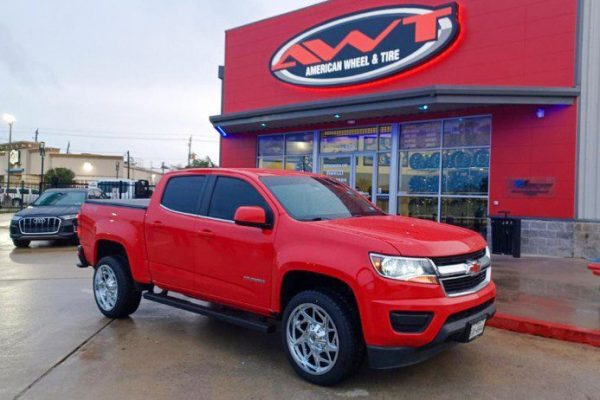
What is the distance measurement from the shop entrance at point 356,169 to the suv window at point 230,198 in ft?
31.7

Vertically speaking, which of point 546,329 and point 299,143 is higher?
point 299,143

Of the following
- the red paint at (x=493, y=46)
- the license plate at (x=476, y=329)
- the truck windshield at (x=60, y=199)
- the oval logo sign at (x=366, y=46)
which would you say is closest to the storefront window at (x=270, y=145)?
the red paint at (x=493, y=46)

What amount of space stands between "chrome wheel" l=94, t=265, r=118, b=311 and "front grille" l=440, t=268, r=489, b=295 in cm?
420

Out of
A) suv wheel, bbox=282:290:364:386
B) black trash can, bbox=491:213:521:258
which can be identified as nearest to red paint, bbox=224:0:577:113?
black trash can, bbox=491:213:521:258

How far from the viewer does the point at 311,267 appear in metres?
4.25

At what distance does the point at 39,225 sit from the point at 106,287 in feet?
27.7

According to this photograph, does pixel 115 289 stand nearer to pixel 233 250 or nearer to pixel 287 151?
pixel 233 250

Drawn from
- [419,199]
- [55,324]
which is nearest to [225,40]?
[419,199]

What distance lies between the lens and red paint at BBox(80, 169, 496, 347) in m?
3.90

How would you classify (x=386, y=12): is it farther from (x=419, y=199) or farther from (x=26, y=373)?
(x=26, y=373)

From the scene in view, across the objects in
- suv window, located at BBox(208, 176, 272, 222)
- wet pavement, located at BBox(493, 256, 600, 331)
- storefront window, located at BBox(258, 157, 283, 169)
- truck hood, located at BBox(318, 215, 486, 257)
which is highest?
storefront window, located at BBox(258, 157, 283, 169)

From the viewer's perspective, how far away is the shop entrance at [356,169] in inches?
601

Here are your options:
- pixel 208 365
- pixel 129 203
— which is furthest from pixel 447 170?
pixel 208 365

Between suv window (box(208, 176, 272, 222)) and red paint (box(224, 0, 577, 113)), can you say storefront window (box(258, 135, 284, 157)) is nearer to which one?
red paint (box(224, 0, 577, 113))
